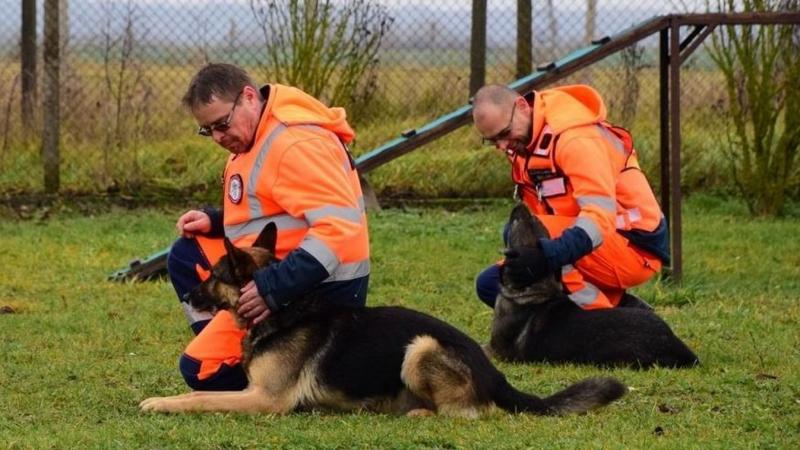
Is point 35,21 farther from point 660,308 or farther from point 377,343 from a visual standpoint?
point 377,343

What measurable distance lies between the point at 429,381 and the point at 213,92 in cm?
150

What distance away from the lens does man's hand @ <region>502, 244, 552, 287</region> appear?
23.1ft

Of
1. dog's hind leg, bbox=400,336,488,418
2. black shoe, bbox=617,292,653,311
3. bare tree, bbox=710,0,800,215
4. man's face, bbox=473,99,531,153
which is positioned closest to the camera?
dog's hind leg, bbox=400,336,488,418

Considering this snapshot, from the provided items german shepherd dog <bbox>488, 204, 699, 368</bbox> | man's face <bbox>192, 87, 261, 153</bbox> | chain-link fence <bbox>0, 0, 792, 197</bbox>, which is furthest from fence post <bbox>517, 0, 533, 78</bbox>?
man's face <bbox>192, 87, 261, 153</bbox>

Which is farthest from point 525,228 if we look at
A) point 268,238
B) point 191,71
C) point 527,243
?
point 191,71

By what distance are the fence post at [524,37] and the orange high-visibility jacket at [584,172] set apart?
6015 mm

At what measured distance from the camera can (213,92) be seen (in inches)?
Result: 232

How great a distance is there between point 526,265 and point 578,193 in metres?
0.45

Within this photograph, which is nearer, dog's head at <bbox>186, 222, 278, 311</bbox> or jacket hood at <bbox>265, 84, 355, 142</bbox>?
dog's head at <bbox>186, 222, 278, 311</bbox>

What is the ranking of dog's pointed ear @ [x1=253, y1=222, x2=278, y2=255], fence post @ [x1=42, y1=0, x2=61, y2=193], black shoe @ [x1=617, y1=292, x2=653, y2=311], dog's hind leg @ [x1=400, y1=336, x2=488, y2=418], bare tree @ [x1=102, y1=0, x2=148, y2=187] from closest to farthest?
dog's hind leg @ [x1=400, y1=336, x2=488, y2=418] < dog's pointed ear @ [x1=253, y1=222, x2=278, y2=255] < black shoe @ [x1=617, y1=292, x2=653, y2=311] < fence post @ [x1=42, y1=0, x2=61, y2=193] < bare tree @ [x1=102, y1=0, x2=148, y2=187]

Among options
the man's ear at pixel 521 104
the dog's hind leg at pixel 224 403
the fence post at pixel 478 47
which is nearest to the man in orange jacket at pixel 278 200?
the dog's hind leg at pixel 224 403

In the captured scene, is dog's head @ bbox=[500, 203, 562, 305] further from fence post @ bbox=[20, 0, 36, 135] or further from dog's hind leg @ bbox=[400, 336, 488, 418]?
fence post @ bbox=[20, 0, 36, 135]

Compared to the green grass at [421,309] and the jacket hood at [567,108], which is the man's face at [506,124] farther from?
the green grass at [421,309]

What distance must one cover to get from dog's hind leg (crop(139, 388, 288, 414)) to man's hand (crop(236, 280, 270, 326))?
0.31 m
